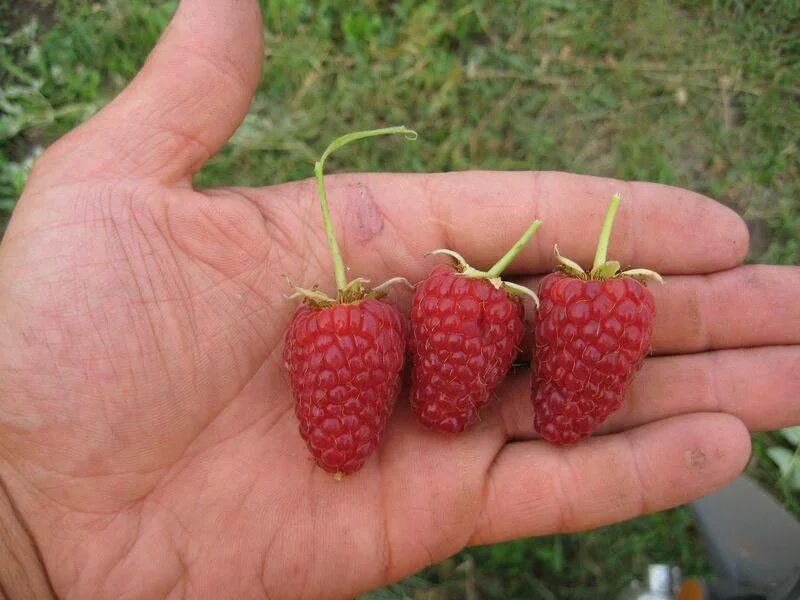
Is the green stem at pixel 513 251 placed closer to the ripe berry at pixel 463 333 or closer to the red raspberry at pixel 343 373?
the ripe berry at pixel 463 333

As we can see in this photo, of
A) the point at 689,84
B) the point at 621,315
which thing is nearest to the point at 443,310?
the point at 621,315

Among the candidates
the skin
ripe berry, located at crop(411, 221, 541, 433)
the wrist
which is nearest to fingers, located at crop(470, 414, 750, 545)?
the skin

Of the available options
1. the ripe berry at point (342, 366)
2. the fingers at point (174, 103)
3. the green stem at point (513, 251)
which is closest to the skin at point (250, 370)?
the fingers at point (174, 103)

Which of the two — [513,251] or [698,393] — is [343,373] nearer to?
[513,251]

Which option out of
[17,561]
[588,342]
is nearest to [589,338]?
[588,342]

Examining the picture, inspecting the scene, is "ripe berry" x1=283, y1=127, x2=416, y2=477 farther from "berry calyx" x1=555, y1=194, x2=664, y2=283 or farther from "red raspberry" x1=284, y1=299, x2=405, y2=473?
"berry calyx" x1=555, y1=194, x2=664, y2=283

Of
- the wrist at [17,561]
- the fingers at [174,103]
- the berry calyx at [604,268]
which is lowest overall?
the wrist at [17,561]
